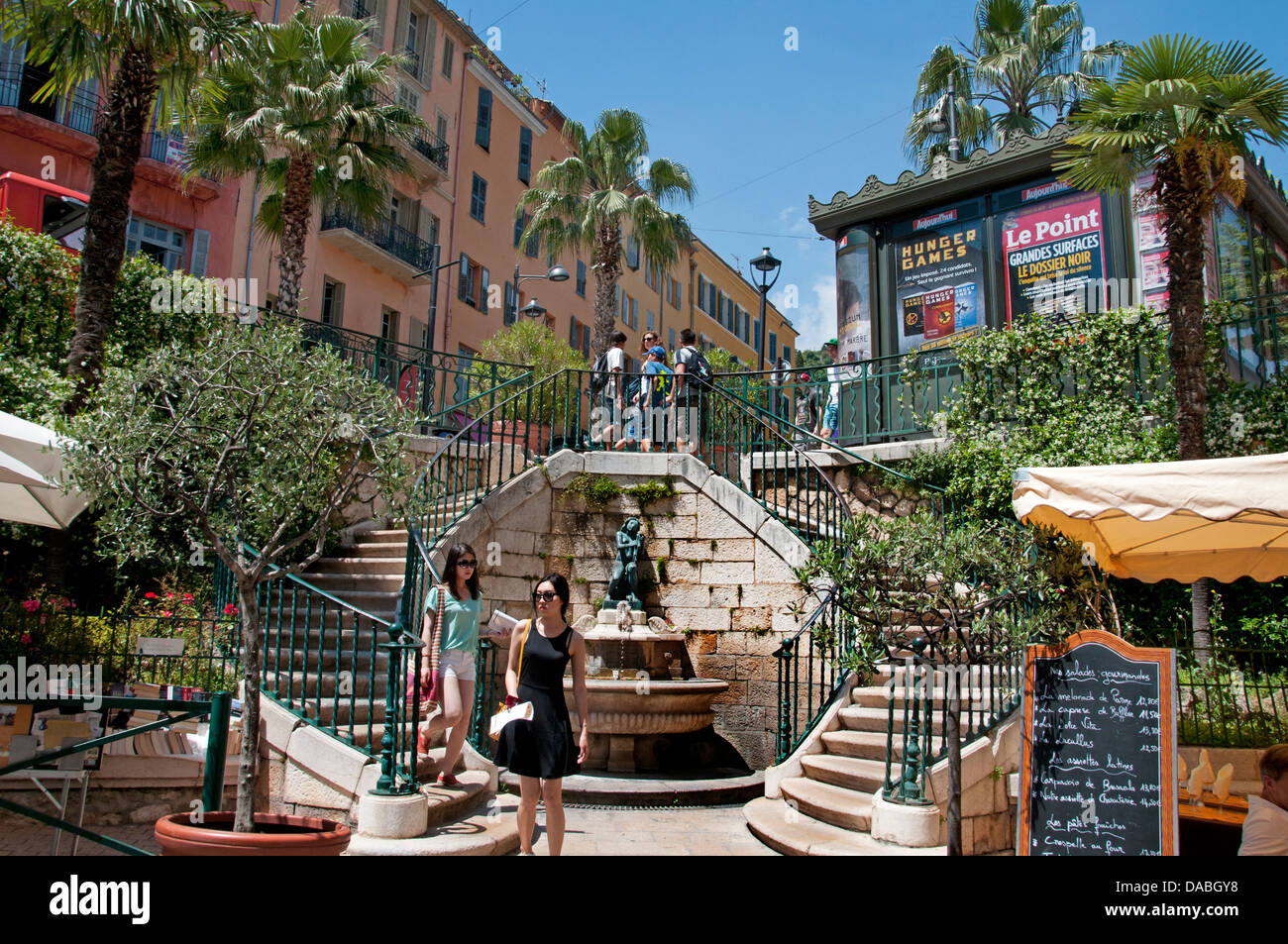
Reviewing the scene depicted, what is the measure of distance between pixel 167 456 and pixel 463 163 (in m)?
Answer: 24.4

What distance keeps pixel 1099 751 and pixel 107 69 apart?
11712 millimetres

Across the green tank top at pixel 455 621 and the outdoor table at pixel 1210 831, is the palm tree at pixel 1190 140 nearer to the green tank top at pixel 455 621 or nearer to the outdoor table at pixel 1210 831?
the outdoor table at pixel 1210 831

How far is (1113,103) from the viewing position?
921 cm

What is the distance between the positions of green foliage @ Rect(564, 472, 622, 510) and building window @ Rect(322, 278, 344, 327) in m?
13.0

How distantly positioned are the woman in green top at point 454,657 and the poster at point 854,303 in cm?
945

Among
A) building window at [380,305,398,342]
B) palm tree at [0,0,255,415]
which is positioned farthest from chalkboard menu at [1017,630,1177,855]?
building window at [380,305,398,342]

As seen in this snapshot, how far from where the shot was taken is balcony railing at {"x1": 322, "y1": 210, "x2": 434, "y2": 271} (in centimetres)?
2164

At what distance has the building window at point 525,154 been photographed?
30828mm

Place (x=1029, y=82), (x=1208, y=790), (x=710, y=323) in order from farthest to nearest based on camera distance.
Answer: (x=710, y=323) → (x=1029, y=82) → (x=1208, y=790)

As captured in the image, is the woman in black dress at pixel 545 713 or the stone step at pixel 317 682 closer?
the woman in black dress at pixel 545 713

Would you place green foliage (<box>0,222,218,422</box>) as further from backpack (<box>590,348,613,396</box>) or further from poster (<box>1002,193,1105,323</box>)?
poster (<box>1002,193,1105,323</box>)

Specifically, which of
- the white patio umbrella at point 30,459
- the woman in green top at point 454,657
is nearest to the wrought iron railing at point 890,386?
the woman in green top at point 454,657
